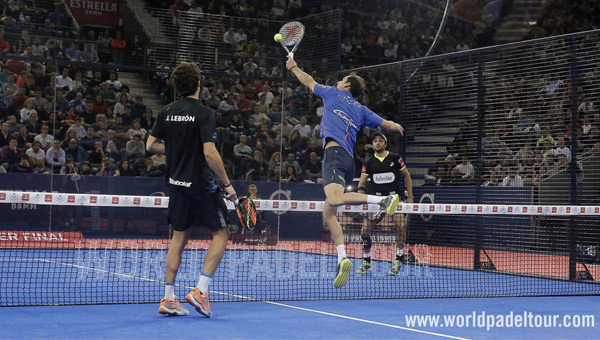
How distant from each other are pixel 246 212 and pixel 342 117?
1.86 metres

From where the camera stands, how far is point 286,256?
49.6 ft

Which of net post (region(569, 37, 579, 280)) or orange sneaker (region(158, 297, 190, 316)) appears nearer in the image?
orange sneaker (region(158, 297, 190, 316))

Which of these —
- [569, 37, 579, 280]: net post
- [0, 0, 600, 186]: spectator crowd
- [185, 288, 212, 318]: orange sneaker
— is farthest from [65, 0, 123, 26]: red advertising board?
[185, 288, 212, 318]: orange sneaker

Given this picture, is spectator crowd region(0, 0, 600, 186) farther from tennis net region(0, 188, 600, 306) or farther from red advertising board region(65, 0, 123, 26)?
red advertising board region(65, 0, 123, 26)

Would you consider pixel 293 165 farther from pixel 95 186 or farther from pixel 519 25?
pixel 519 25

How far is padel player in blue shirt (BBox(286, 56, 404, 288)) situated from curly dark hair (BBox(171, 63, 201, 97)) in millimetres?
1602

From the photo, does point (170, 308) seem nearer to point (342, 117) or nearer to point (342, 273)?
point (342, 273)

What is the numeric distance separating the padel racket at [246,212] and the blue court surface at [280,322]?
900mm

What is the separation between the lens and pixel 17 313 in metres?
7.11

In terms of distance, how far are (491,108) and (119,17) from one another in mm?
11792

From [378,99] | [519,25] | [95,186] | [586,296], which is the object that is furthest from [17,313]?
[519,25]

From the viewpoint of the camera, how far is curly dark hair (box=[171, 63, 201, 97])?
7.14m

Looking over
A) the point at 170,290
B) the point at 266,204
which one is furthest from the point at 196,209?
the point at 266,204

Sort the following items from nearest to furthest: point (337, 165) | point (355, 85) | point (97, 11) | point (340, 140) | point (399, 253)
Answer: point (337, 165), point (340, 140), point (355, 85), point (399, 253), point (97, 11)
